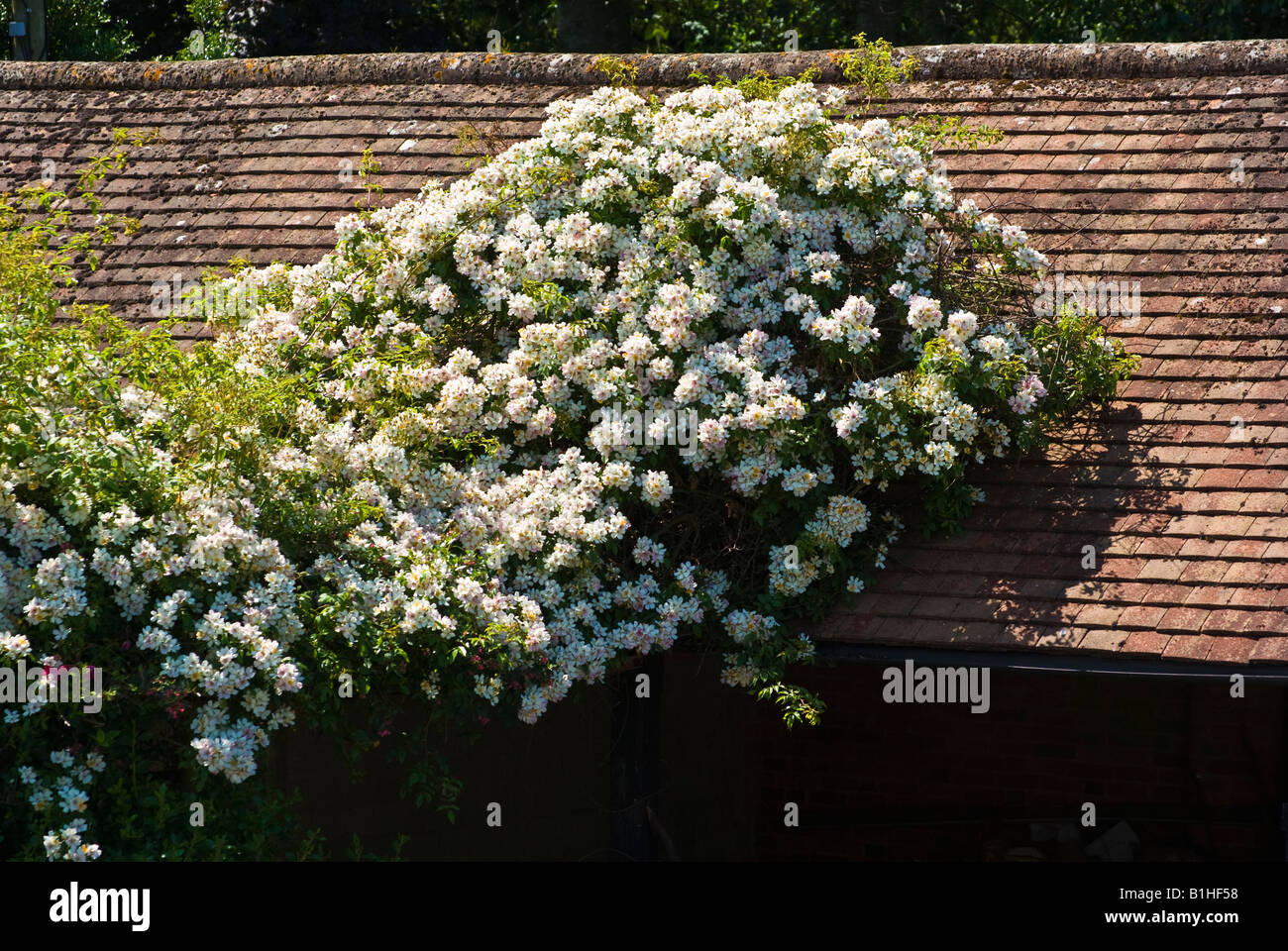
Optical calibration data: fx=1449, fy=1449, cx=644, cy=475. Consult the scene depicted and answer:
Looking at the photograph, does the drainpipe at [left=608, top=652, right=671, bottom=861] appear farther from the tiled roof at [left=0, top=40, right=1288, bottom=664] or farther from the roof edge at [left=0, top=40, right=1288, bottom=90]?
the roof edge at [left=0, top=40, right=1288, bottom=90]

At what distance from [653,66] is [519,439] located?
12.0 feet

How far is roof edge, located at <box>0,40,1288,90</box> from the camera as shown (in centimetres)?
825

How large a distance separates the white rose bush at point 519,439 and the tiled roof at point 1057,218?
1.20ft

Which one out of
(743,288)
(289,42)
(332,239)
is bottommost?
(743,288)

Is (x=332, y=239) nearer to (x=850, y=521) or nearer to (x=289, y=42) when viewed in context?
(x=850, y=521)

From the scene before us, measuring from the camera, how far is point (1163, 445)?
21.6ft

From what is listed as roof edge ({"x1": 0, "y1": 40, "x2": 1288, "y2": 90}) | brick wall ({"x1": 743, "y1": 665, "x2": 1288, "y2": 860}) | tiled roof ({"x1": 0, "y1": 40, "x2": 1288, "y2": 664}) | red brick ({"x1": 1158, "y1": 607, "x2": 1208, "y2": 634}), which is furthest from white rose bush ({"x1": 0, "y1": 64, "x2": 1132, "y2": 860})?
brick wall ({"x1": 743, "y1": 665, "x2": 1288, "y2": 860})

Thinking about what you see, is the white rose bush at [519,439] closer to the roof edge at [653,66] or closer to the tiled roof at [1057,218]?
the tiled roof at [1057,218]

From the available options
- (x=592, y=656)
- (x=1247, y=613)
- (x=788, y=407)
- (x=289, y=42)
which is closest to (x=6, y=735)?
(x=592, y=656)

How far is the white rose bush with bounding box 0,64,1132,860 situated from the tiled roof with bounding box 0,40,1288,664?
0.37 meters

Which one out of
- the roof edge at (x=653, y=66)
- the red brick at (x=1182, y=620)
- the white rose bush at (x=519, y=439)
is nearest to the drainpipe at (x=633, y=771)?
the white rose bush at (x=519, y=439)

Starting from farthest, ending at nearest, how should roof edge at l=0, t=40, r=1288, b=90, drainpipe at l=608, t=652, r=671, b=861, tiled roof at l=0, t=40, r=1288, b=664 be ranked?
roof edge at l=0, t=40, r=1288, b=90, drainpipe at l=608, t=652, r=671, b=861, tiled roof at l=0, t=40, r=1288, b=664

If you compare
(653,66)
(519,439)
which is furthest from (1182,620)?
(653,66)
